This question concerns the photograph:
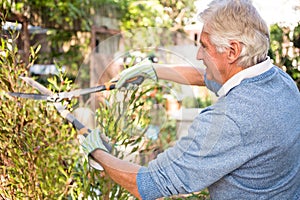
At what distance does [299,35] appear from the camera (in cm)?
410

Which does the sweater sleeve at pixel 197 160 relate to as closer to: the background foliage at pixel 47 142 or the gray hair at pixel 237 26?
the gray hair at pixel 237 26

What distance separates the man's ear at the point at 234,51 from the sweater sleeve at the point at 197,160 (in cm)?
15

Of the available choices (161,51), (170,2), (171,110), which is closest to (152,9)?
(170,2)

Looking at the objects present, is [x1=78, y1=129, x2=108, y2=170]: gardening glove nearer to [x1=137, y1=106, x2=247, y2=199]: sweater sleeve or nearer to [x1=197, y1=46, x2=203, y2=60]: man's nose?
[x1=137, y1=106, x2=247, y2=199]: sweater sleeve

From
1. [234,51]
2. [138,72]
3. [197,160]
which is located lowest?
[197,160]

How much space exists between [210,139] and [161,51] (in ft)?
1.03

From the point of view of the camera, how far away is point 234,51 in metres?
1.29

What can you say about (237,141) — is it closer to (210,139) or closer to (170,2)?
(210,139)

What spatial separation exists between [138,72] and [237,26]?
0.40m

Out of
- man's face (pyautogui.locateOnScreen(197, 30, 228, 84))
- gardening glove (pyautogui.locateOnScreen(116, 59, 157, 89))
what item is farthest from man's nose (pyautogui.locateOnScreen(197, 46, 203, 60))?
gardening glove (pyautogui.locateOnScreen(116, 59, 157, 89))

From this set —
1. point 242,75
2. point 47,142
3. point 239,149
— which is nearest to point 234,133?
point 239,149

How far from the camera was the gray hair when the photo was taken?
1.27 meters

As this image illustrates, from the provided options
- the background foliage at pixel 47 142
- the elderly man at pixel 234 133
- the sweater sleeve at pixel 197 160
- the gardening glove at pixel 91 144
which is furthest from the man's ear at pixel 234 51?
the gardening glove at pixel 91 144

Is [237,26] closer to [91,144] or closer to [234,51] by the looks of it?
[234,51]
